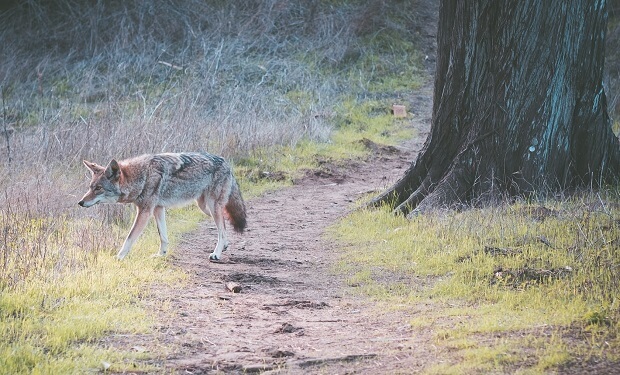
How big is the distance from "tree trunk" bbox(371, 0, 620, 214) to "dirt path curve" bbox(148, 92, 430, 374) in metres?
1.87

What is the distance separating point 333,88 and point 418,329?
1472 cm

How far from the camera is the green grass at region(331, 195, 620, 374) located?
506 centimetres

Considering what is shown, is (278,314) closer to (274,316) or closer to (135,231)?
(274,316)

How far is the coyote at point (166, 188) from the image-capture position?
8539 millimetres

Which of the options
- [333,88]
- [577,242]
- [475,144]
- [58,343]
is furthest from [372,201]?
[333,88]

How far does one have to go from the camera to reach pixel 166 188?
8.79 meters

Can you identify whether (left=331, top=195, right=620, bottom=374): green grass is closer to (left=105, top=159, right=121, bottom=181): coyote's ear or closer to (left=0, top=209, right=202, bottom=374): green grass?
(left=0, top=209, right=202, bottom=374): green grass

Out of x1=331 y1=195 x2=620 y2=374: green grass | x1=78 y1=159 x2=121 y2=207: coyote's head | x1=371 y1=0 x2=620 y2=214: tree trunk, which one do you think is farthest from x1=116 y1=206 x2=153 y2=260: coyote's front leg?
x1=371 y1=0 x2=620 y2=214: tree trunk

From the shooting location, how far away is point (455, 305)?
640cm

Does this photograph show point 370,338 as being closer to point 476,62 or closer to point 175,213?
point 476,62

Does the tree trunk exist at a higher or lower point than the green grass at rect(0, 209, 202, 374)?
higher

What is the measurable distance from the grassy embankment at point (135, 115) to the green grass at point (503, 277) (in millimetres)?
2128

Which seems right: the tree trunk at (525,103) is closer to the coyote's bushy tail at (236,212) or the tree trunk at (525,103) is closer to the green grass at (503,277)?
the green grass at (503,277)

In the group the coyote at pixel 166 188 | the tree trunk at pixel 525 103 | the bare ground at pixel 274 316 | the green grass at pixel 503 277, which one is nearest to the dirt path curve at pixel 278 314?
the bare ground at pixel 274 316
